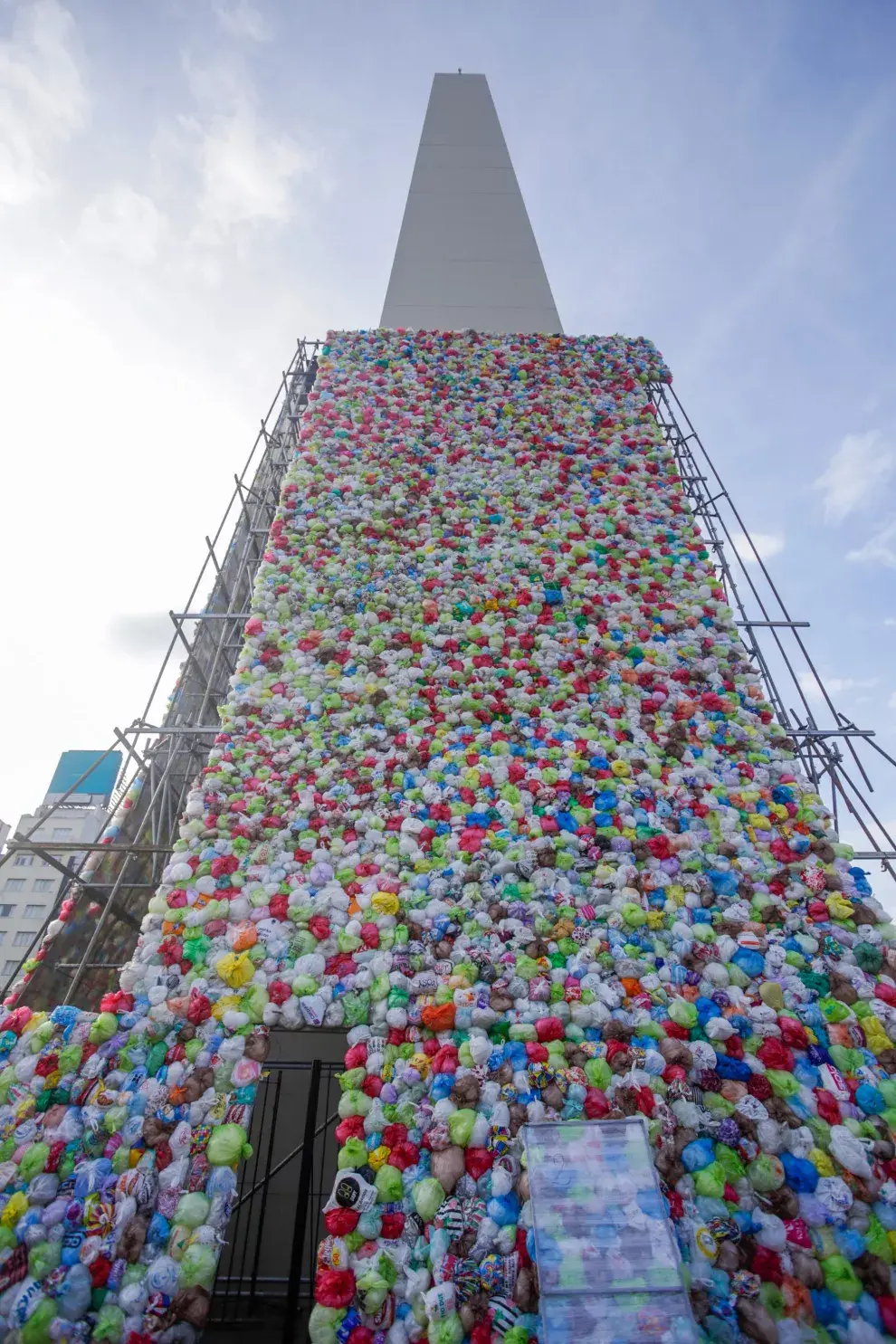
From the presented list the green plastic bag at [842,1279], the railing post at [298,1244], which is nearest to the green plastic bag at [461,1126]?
the railing post at [298,1244]

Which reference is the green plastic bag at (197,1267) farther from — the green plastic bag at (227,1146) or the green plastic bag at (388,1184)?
the green plastic bag at (388,1184)

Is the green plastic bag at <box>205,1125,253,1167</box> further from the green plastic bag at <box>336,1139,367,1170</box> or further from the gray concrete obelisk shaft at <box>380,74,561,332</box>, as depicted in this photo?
the gray concrete obelisk shaft at <box>380,74,561,332</box>

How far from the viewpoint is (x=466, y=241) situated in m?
9.31

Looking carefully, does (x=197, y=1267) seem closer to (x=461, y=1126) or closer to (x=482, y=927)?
(x=461, y=1126)

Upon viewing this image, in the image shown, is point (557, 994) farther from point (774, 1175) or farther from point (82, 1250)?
point (82, 1250)

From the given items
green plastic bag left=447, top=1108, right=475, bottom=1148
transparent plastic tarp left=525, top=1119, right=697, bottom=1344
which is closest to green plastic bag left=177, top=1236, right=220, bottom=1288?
green plastic bag left=447, top=1108, right=475, bottom=1148

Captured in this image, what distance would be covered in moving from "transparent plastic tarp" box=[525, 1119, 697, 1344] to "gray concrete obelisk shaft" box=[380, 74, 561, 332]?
8.18m

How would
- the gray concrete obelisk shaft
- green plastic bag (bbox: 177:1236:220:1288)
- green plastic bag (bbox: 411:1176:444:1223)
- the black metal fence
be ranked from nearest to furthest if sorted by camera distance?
green plastic bag (bbox: 177:1236:220:1288)
green plastic bag (bbox: 411:1176:444:1223)
the black metal fence
the gray concrete obelisk shaft

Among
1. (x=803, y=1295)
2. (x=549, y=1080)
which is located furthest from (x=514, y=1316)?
(x=803, y=1295)

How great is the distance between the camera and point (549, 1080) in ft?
9.96

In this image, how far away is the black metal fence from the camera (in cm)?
317

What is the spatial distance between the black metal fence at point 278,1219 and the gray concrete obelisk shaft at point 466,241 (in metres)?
7.90

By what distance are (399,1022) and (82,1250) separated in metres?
1.37

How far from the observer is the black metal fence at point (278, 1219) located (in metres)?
3.17
